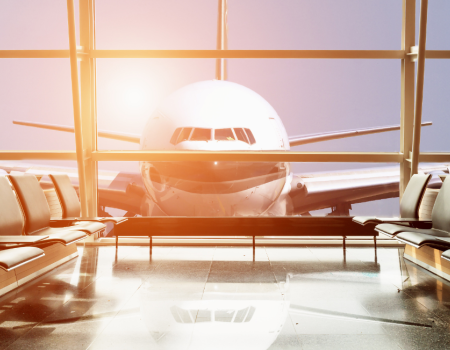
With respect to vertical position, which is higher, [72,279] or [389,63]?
[389,63]

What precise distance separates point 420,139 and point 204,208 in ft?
7.36

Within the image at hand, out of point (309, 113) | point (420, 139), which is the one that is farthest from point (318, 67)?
point (420, 139)

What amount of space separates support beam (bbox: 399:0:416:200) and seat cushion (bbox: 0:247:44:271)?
3.51 metres

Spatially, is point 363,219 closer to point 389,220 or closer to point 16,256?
point 389,220

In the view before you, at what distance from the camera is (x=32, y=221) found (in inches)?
114

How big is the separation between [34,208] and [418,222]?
9.51 ft

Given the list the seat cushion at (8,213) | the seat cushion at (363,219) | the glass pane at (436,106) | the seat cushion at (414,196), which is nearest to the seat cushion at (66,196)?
the seat cushion at (8,213)

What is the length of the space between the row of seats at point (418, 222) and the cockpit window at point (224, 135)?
5.22 feet

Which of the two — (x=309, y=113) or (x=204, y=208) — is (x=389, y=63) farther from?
(x=204, y=208)

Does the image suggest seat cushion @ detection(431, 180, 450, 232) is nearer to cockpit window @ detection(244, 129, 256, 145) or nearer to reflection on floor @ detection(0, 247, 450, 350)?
reflection on floor @ detection(0, 247, 450, 350)

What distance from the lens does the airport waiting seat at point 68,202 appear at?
346cm

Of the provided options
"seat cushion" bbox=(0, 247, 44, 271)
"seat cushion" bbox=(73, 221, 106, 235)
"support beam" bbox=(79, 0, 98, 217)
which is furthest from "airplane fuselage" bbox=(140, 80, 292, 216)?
"seat cushion" bbox=(0, 247, 44, 271)

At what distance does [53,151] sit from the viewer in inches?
166

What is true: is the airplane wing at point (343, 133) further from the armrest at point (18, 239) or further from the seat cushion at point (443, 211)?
the armrest at point (18, 239)
